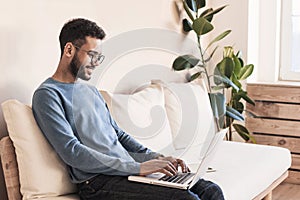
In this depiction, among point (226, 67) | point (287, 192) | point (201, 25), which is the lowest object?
point (287, 192)

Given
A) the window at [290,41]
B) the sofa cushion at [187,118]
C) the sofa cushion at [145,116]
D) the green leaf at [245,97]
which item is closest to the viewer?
the sofa cushion at [145,116]

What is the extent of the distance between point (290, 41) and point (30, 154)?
2805mm

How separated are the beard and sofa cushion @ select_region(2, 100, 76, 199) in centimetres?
27

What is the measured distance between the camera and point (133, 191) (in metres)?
2.21

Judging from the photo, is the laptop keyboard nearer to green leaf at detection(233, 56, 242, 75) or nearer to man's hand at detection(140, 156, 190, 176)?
man's hand at detection(140, 156, 190, 176)

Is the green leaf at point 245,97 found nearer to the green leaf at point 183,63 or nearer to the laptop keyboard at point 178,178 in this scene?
the green leaf at point 183,63

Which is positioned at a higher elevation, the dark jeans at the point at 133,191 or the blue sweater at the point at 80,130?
the blue sweater at the point at 80,130

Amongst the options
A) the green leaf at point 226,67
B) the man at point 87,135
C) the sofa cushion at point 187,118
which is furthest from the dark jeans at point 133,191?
the green leaf at point 226,67

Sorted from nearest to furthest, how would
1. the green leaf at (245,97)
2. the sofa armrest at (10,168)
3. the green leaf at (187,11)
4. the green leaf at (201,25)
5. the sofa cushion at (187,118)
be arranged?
the sofa armrest at (10,168) < the sofa cushion at (187,118) < the green leaf at (201,25) < the green leaf at (187,11) < the green leaf at (245,97)

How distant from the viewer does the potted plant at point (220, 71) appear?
12.5 ft

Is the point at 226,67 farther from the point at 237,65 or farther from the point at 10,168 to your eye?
the point at 10,168

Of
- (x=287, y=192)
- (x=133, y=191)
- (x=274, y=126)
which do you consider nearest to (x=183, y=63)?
(x=274, y=126)

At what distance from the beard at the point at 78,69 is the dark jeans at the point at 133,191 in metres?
0.46

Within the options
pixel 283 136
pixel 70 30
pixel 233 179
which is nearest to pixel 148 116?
pixel 233 179
